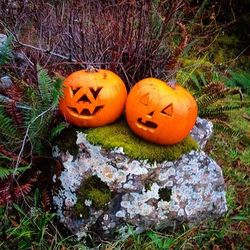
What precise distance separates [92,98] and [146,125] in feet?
1.26

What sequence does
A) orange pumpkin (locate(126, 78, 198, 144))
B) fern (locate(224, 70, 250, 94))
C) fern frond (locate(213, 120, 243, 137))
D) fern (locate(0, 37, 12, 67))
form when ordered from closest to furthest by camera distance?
orange pumpkin (locate(126, 78, 198, 144)), fern (locate(0, 37, 12, 67)), fern frond (locate(213, 120, 243, 137)), fern (locate(224, 70, 250, 94))

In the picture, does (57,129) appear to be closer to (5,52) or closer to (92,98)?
(92,98)

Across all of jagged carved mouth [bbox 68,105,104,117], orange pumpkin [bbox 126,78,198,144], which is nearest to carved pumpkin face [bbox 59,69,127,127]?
jagged carved mouth [bbox 68,105,104,117]

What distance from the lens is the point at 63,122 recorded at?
3.11 m

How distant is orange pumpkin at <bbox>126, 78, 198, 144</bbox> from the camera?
292 centimetres

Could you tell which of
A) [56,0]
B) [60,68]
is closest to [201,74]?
[56,0]

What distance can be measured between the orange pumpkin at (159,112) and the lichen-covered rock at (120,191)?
0.18 metres

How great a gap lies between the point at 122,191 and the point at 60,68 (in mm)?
1260

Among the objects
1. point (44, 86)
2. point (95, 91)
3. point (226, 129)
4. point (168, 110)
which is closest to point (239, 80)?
point (226, 129)

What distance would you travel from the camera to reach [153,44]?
3545mm

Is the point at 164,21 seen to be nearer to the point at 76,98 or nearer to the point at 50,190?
the point at 76,98

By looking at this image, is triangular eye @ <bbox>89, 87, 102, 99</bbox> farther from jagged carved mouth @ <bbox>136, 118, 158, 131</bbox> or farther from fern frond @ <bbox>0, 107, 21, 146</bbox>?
Answer: fern frond @ <bbox>0, 107, 21, 146</bbox>

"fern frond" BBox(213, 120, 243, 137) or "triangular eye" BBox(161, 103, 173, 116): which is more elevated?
"triangular eye" BBox(161, 103, 173, 116)

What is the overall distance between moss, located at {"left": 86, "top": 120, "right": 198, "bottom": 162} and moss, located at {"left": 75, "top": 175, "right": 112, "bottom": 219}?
0.79 ft
